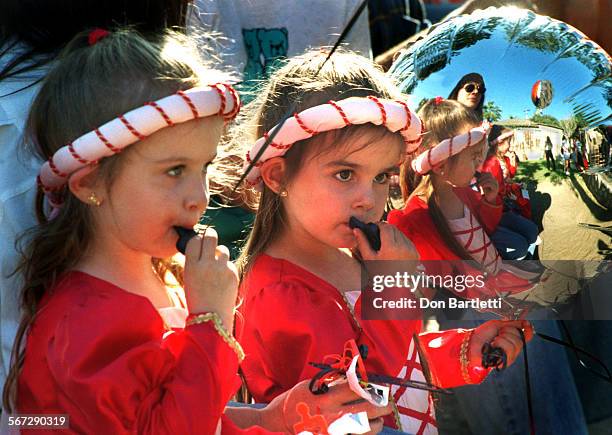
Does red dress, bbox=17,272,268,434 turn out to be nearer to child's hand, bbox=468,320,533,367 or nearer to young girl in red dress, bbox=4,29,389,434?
young girl in red dress, bbox=4,29,389,434

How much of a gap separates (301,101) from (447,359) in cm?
56

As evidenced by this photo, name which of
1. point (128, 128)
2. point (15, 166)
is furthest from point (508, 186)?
point (15, 166)

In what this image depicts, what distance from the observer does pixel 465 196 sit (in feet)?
5.53

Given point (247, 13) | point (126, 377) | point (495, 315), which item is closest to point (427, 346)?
point (495, 315)

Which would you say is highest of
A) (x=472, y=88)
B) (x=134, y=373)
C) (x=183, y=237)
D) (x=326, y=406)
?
(x=472, y=88)

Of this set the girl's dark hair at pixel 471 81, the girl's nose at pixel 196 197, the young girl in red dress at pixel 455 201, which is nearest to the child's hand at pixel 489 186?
the young girl in red dress at pixel 455 201

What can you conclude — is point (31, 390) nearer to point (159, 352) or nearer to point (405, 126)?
point (159, 352)

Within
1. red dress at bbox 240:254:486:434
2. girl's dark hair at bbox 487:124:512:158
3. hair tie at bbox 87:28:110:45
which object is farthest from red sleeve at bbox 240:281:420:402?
hair tie at bbox 87:28:110:45

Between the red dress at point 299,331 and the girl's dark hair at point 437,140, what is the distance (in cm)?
17

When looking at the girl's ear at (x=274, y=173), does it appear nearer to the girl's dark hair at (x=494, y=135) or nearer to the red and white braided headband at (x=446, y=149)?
the red and white braided headband at (x=446, y=149)

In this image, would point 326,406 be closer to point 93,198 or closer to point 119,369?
point 119,369

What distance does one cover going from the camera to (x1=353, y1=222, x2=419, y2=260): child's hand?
168cm

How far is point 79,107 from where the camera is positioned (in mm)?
1513

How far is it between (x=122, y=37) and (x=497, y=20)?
0.65 m
